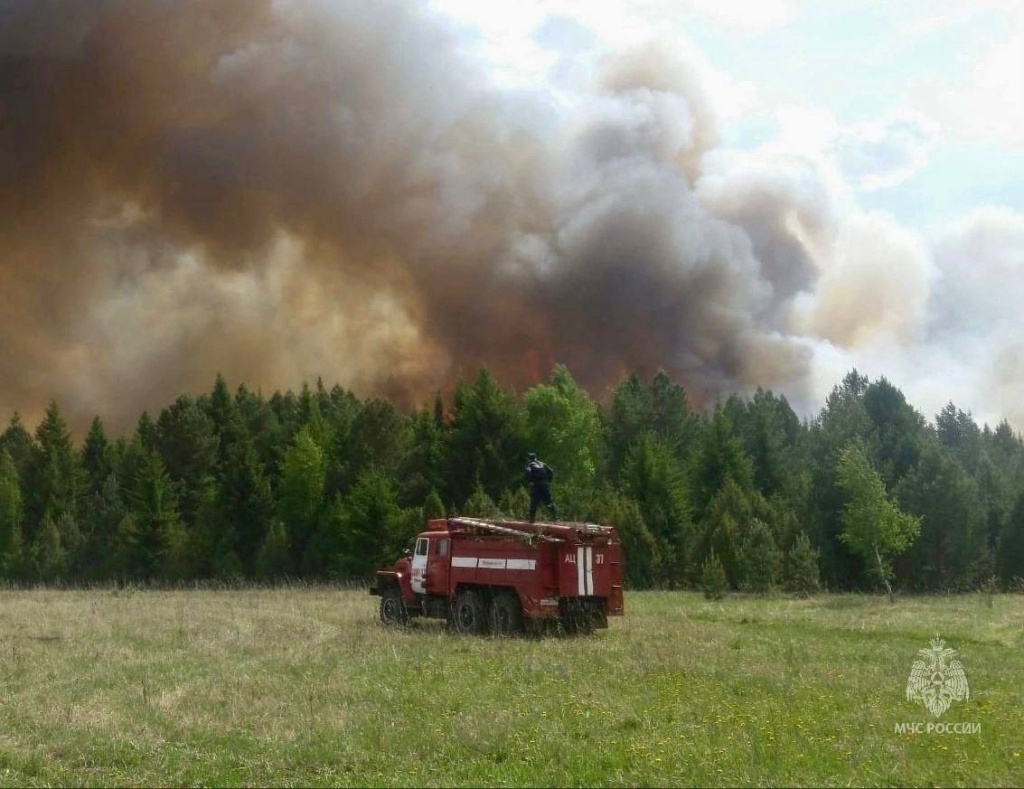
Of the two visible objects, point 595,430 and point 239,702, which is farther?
point 595,430

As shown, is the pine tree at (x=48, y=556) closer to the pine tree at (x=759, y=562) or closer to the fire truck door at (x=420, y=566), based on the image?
the fire truck door at (x=420, y=566)

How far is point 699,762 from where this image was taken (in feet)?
34.3

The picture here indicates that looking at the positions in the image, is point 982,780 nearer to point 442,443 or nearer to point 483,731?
point 483,731

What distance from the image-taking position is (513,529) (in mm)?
24328

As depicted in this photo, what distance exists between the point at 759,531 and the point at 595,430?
34.5m

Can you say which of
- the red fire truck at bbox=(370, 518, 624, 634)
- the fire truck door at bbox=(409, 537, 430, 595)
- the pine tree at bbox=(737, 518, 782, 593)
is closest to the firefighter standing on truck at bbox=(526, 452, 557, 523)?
the red fire truck at bbox=(370, 518, 624, 634)

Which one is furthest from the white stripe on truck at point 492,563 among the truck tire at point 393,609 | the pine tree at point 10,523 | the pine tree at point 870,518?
the pine tree at point 10,523

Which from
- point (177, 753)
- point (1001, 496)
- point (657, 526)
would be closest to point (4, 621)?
point (177, 753)

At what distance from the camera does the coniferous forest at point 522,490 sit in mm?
46750

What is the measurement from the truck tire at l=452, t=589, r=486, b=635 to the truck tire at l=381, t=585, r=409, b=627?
229 cm

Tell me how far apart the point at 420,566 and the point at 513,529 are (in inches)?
130

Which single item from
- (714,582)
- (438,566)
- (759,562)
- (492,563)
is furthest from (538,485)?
(759,562)

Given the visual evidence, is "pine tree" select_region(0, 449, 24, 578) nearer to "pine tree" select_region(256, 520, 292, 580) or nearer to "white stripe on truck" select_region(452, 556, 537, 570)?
"pine tree" select_region(256, 520, 292, 580)

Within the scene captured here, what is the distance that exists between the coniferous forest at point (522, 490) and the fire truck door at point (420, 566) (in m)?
15.4
